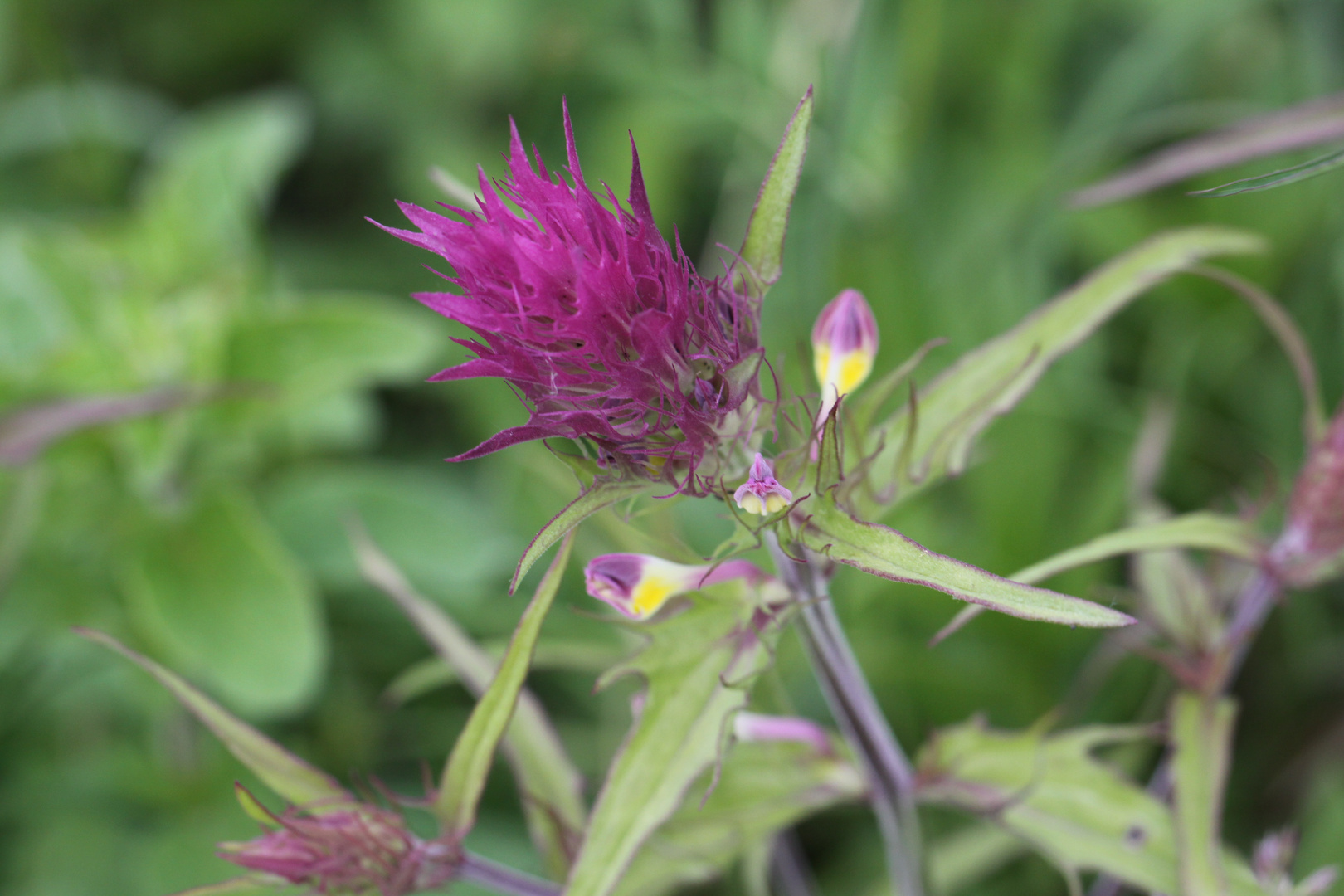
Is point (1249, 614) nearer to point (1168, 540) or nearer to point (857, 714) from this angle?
point (1168, 540)

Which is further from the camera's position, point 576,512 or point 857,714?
point 857,714

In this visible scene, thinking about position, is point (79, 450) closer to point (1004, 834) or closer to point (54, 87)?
point (54, 87)

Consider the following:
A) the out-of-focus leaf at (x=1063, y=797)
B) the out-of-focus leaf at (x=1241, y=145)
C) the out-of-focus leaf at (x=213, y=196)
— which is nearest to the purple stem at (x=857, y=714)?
the out-of-focus leaf at (x=1063, y=797)

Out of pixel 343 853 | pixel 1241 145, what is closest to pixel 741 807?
pixel 343 853

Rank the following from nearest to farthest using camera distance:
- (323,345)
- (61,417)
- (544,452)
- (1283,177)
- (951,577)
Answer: (951,577) → (1283,177) → (61,417) → (544,452) → (323,345)

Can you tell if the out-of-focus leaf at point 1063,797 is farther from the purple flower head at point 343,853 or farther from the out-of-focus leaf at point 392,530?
the out-of-focus leaf at point 392,530

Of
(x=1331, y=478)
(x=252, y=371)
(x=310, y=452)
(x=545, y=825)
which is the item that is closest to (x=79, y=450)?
(x=252, y=371)

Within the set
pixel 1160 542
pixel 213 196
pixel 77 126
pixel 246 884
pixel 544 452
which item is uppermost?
pixel 77 126
